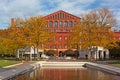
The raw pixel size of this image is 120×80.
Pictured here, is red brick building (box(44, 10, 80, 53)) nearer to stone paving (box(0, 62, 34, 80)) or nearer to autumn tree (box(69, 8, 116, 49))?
autumn tree (box(69, 8, 116, 49))

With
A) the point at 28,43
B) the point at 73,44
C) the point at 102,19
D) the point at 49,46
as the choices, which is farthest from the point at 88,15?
the point at 49,46

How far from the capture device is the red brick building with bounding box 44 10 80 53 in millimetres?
131875

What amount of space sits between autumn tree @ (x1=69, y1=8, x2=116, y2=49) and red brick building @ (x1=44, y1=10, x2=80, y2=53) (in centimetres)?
5832

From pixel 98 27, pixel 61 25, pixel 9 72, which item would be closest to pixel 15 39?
pixel 98 27

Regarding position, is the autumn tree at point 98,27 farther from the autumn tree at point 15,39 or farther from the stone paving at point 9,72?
the stone paving at point 9,72

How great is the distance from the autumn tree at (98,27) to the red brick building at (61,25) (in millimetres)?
58319

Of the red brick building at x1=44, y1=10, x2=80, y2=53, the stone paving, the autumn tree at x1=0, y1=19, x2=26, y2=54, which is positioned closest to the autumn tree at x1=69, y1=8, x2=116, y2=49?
the autumn tree at x1=0, y1=19, x2=26, y2=54

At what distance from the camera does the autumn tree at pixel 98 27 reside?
229ft

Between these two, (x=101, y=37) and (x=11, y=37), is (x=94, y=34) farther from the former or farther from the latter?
(x=11, y=37)

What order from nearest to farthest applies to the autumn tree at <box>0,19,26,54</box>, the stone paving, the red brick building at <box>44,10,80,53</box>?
1. the stone paving
2. the autumn tree at <box>0,19,26,54</box>
3. the red brick building at <box>44,10,80,53</box>

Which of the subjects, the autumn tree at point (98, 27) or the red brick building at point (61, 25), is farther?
the red brick building at point (61, 25)

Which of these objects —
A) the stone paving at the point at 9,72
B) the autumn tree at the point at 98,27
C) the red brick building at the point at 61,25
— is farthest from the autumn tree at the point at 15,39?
the red brick building at the point at 61,25

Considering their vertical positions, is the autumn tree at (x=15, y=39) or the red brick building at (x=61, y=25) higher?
the red brick building at (x=61, y=25)

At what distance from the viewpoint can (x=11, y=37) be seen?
7125 centimetres
